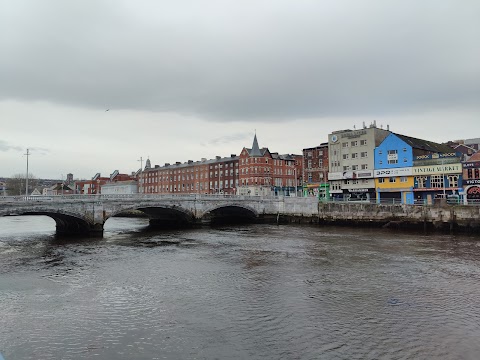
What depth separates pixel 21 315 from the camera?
562 inches

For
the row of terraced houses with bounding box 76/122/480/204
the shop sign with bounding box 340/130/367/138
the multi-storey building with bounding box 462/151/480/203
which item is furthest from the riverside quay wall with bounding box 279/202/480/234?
the shop sign with bounding box 340/130/367/138

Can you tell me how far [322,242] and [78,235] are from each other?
27.6 metres

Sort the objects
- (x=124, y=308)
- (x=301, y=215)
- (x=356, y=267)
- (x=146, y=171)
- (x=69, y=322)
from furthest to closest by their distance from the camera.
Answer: (x=146, y=171), (x=301, y=215), (x=356, y=267), (x=124, y=308), (x=69, y=322)

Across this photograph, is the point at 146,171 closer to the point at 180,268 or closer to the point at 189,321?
the point at 180,268

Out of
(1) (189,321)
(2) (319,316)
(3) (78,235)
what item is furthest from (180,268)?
(3) (78,235)

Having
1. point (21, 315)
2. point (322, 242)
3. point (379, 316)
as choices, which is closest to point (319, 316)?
point (379, 316)

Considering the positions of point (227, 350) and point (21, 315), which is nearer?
point (227, 350)

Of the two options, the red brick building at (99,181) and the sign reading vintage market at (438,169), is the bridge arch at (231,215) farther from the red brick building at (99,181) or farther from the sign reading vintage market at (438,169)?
the red brick building at (99,181)

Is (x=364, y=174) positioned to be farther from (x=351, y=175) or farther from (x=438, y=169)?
(x=438, y=169)

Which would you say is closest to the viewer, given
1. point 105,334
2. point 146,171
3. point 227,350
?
point 227,350

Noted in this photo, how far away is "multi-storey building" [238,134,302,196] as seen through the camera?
92562 millimetres

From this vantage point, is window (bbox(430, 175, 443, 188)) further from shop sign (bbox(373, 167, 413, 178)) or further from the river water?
the river water

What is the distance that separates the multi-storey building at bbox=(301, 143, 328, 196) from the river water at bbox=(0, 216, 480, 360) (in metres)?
47.8

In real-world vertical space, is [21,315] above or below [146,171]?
below
